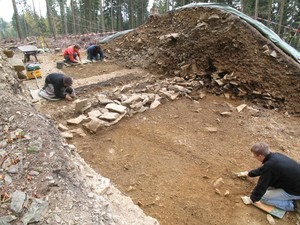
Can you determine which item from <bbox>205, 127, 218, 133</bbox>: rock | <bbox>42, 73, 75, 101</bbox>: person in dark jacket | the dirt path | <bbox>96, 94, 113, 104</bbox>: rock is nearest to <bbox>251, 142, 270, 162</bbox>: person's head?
the dirt path

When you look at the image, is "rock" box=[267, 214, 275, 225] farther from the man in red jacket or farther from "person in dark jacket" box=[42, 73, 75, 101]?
the man in red jacket

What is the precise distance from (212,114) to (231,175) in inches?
89.5

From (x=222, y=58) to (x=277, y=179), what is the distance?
190 inches

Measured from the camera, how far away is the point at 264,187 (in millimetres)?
3121

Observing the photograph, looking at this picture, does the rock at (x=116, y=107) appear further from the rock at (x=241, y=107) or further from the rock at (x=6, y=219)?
the rock at (x=6, y=219)

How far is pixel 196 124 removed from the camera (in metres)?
5.56

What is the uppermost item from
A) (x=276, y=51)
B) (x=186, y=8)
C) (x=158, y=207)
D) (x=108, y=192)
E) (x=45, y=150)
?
(x=186, y=8)

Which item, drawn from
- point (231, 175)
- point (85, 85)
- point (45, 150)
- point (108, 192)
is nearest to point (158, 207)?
point (108, 192)

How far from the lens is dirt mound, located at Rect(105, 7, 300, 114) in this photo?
6.18 metres

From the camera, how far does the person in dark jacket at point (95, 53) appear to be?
959 cm

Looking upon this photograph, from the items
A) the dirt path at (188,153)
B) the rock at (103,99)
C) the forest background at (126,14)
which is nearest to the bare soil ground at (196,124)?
the dirt path at (188,153)

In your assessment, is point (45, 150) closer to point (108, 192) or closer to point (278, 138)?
point (108, 192)

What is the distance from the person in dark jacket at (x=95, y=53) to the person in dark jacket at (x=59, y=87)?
3.89 m

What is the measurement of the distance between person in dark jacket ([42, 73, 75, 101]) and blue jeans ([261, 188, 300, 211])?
4.87m
